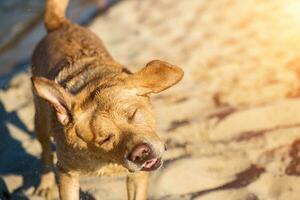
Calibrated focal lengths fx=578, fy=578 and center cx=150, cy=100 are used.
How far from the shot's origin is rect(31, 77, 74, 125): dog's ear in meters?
3.04

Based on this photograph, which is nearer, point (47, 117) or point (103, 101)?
point (103, 101)

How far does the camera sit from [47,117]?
13.6 ft

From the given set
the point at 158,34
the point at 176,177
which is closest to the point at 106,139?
the point at 176,177

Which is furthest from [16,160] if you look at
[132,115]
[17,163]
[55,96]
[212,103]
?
[132,115]

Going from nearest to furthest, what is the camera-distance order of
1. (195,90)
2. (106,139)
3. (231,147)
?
(106,139), (231,147), (195,90)

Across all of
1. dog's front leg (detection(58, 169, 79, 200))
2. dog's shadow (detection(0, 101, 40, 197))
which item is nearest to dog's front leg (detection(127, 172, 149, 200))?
dog's front leg (detection(58, 169, 79, 200))

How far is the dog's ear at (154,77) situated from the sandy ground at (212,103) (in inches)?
48.4

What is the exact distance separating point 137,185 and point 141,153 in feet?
2.71

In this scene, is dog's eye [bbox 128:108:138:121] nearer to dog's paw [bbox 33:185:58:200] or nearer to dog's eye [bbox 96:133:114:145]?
dog's eye [bbox 96:133:114:145]

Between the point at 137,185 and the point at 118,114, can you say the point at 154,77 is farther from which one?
the point at 137,185

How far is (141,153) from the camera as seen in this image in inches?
121

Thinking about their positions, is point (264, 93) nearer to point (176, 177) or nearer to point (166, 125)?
point (166, 125)

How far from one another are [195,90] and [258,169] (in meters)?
1.52

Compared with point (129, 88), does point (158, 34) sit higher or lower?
lower
